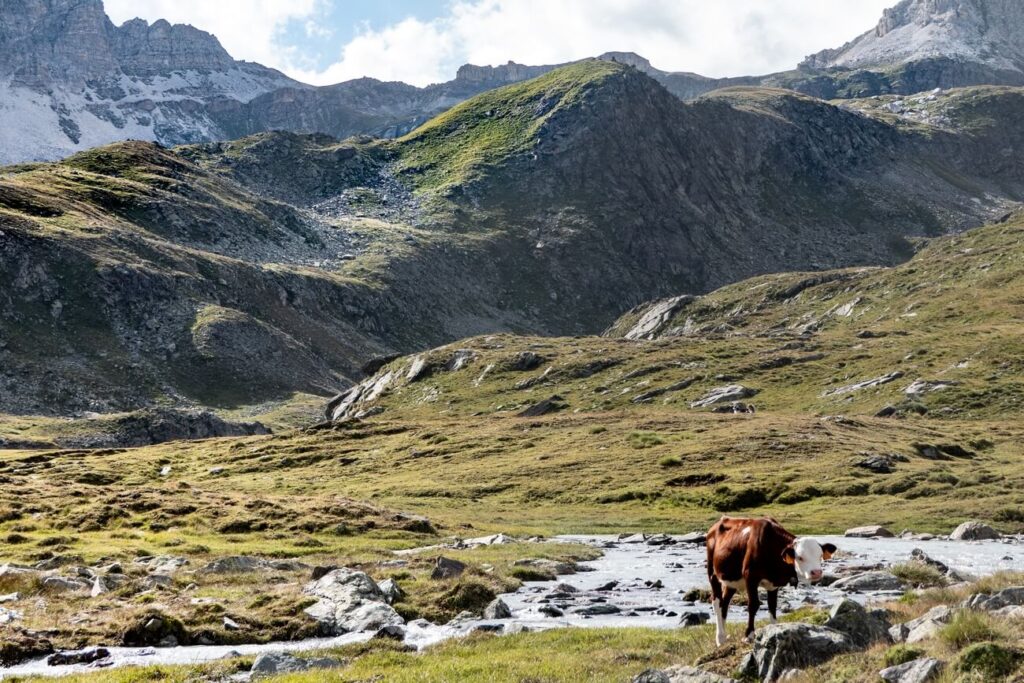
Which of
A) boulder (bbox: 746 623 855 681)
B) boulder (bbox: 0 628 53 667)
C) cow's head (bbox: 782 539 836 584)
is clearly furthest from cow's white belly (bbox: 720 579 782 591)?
boulder (bbox: 0 628 53 667)

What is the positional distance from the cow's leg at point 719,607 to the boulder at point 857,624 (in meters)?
2.36

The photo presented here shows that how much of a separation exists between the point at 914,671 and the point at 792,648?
2609 mm

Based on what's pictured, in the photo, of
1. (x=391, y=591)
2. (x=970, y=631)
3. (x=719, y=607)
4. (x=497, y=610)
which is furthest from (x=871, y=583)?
(x=970, y=631)

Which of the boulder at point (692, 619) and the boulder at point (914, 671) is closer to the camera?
the boulder at point (914, 671)

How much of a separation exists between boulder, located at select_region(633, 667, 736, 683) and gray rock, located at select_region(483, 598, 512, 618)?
39.3ft

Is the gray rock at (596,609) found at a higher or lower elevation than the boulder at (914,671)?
lower

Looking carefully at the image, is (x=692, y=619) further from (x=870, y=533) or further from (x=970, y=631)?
(x=870, y=533)

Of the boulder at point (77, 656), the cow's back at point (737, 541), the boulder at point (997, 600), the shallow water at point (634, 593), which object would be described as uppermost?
A: the cow's back at point (737, 541)

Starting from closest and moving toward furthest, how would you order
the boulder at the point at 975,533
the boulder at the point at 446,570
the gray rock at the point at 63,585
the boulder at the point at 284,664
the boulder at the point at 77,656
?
1. the boulder at the point at 284,664
2. the boulder at the point at 77,656
3. the gray rock at the point at 63,585
4. the boulder at the point at 446,570
5. the boulder at the point at 975,533

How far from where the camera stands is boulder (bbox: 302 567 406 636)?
1079 inches

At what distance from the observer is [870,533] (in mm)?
52125

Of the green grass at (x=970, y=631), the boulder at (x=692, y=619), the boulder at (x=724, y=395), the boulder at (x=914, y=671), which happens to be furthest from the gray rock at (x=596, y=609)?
the boulder at (x=724, y=395)

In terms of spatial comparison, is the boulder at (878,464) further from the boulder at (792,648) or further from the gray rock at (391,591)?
the boulder at (792,648)

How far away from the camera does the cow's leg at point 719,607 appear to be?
2008 cm
